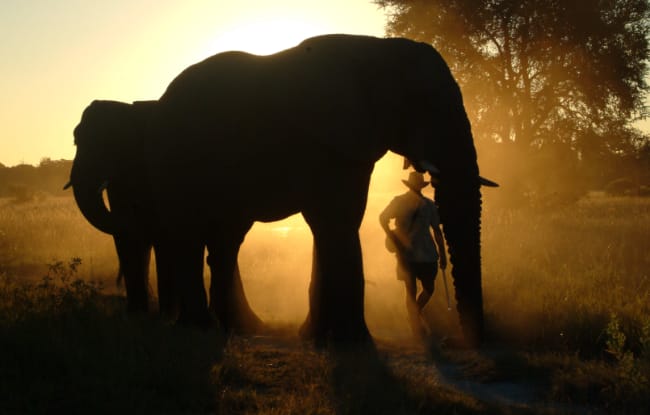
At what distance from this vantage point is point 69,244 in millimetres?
18344

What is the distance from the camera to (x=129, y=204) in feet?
32.7

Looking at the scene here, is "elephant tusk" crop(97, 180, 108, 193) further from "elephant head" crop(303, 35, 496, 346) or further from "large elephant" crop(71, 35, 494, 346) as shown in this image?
"elephant head" crop(303, 35, 496, 346)

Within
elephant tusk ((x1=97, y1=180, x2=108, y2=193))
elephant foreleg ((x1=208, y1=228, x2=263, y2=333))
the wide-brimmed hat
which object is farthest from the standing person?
elephant tusk ((x1=97, y1=180, x2=108, y2=193))

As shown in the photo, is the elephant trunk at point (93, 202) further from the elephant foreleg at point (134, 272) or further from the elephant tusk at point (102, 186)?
the elephant foreleg at point (134, 272)

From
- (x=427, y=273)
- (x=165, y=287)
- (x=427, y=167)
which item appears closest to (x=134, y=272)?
(x=165, y=287)

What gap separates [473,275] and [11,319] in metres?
4.50

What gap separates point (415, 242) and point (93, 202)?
4.49m

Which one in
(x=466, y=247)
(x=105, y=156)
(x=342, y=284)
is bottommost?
(x=342, y=284)

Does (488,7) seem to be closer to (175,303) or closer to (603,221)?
(603,221)

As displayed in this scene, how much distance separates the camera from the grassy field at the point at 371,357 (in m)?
5.34

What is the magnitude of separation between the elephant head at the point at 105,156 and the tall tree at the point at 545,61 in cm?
1296

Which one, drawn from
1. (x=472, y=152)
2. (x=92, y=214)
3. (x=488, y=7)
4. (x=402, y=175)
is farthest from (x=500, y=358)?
(x=402, y=175)

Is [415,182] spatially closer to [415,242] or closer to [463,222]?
[415,242]

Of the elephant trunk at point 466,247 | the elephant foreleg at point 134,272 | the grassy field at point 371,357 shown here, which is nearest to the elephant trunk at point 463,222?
the elephant trunk at point 466,247
